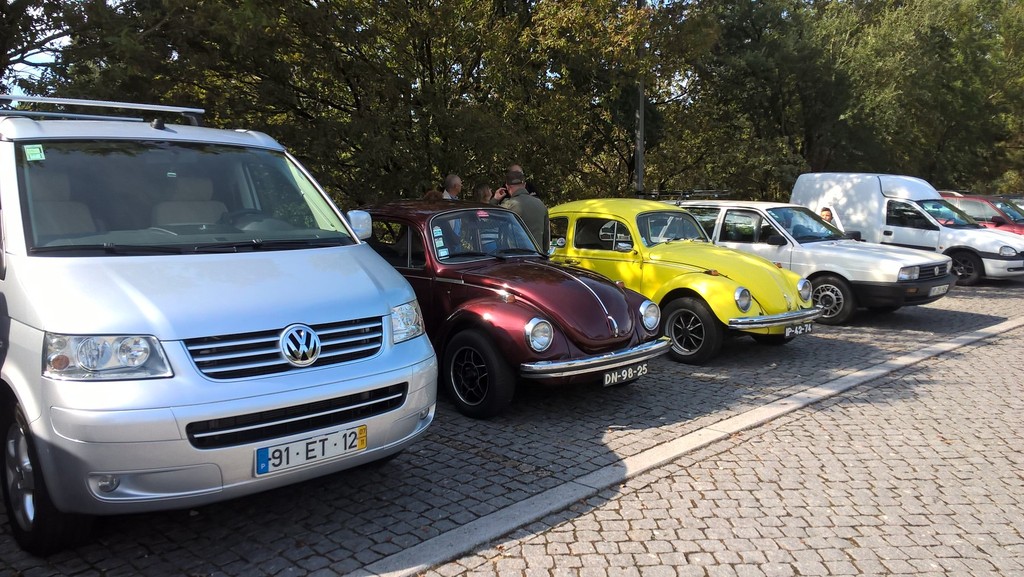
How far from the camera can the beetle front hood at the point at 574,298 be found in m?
6.02

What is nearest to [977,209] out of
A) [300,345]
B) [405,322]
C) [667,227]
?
[667,227]

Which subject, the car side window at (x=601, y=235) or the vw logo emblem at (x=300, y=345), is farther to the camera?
the car side window at (x=601, y=235)

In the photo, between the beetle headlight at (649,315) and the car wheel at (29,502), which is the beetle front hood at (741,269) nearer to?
the beetle headlight at (649,315)

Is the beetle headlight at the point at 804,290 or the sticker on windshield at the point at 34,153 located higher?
the sticker on windshield at the point at 34,153

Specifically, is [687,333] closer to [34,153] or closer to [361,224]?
[361,224]

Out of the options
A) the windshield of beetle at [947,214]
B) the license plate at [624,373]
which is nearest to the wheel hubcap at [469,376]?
the license plate at [624,373]

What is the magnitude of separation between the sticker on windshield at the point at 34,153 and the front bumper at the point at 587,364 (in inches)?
137

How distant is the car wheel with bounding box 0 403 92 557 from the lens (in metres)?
3.49

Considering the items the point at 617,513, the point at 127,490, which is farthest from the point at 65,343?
the point at 617,513

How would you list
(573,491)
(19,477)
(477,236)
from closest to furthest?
(19,477)
(573,491)
(477,236)

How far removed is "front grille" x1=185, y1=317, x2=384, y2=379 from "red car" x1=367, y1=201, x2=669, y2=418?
6.51 feet

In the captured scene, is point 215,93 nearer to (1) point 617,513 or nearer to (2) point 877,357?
(1) point 617,513

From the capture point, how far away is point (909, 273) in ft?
33.9

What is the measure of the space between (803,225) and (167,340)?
395 inches
